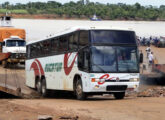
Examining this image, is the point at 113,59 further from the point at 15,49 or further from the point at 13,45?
the point at 13,45

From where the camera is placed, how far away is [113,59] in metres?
18.0

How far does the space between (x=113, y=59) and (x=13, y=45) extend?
21845mm

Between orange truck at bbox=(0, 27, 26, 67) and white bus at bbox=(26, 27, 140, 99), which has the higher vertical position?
white bus at bbox=(26, 27, 140, 99)

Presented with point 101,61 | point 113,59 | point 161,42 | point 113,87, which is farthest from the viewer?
point 161,42

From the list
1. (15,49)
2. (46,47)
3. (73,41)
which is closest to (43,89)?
(46,47)

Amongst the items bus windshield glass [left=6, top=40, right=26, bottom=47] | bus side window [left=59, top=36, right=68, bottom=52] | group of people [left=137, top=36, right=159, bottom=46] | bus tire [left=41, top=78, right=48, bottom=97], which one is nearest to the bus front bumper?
bus side window [left=59, top=36, right=68, bottom=52]

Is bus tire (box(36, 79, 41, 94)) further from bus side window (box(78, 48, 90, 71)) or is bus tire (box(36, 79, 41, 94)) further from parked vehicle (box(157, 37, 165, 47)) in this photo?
parked vehicle (box(157, 37, 165, 47))

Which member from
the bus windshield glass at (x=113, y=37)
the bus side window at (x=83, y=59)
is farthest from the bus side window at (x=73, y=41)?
the bus windshield glass at (x=113, y=37)

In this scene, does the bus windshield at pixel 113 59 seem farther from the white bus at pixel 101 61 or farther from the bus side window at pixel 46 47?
the bus side window at pixel 46 47

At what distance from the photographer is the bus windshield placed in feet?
58.5

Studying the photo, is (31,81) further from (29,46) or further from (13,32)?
(13,32)

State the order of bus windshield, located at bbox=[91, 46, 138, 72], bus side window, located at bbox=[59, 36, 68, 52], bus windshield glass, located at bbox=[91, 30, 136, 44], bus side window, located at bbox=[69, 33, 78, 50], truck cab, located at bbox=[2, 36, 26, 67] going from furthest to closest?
truck cab, located at bbox=[2, 36, 26, 67]
bus side window, located at bbox=[59, 36, 68, 52]
bus side window, located at bbox=[69, 33, 78, 50]
bus windshield glass, located at bbox=[91, 30, 136, 44]
bus windshield, located at bbox=[91, 46, 138, 72]

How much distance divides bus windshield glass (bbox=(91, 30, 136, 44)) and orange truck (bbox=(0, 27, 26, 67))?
18.8 m

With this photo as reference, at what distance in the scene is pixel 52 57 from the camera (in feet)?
73.6
